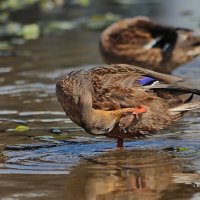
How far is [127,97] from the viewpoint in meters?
7.51

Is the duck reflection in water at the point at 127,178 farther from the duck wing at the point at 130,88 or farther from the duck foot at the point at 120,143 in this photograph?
the duck wing at the point at 130,88

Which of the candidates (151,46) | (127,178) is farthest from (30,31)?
(127,178)

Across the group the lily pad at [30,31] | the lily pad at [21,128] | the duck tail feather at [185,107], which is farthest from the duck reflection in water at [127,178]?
the lily pad at [30,31]

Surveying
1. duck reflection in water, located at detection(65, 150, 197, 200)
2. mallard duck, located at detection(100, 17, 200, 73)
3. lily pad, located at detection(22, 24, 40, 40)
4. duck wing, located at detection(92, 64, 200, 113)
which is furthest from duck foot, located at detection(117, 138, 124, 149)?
lily pad, located at detection(22, 24, 40, 40)

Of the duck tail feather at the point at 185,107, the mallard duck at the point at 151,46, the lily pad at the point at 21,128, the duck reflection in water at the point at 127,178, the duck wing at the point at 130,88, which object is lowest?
the mallard duck at the point at 151,46

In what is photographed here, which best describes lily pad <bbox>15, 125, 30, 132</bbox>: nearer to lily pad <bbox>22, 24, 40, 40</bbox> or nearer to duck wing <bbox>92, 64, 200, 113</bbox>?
duck wing <bbox>92, 64, 200, 113</bbox>

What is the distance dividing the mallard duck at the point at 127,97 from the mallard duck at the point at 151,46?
4532mm

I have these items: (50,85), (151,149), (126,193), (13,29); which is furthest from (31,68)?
(126,193)

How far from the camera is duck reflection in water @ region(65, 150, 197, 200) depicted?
616cm

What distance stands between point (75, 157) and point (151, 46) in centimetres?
519

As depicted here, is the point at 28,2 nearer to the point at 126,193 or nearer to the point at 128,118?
the point at 128,118

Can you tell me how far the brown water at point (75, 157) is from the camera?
6.29m

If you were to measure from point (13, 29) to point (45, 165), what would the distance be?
9.57 metres

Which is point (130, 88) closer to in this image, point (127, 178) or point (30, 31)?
point (127, 178)
